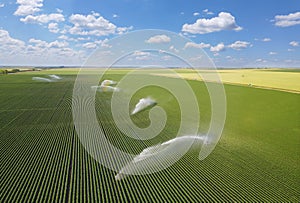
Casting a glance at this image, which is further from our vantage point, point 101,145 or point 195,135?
point 195,135

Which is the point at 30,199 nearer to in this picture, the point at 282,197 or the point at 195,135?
the point at 282,197

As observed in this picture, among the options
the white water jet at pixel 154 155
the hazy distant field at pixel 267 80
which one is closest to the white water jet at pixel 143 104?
the hazy distant field at pixel 267 80

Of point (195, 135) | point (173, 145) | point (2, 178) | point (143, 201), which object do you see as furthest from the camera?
point (195, 135)

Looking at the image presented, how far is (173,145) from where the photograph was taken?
2017 centimetres

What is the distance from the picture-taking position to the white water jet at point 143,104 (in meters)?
34.9

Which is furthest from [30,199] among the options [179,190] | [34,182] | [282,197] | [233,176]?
[282,197]

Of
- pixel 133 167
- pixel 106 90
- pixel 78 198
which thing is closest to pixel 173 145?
pixel 133 167

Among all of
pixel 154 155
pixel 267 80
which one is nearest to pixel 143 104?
pixel 154 155

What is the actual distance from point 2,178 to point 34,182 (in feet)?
6.79

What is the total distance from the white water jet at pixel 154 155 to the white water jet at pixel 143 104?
12.7m

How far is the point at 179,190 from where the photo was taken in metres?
13.6

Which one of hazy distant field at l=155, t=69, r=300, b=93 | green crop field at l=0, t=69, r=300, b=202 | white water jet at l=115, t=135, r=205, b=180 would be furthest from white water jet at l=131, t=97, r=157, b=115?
white water jet at l=115, t=135, r=205, b=180

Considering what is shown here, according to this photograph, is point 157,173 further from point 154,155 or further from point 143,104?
point 143,104

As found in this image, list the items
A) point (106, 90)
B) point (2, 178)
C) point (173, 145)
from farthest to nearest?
point (106, 90)
point (173, 145)
point (2, 178)
